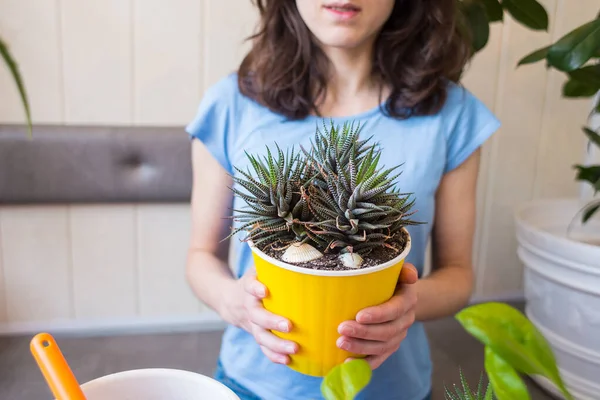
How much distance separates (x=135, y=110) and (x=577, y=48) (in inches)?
29.1

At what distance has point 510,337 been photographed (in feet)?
0.77

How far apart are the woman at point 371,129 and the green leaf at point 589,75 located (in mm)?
164

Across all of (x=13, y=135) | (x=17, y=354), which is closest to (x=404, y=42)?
(x=13, y=135)

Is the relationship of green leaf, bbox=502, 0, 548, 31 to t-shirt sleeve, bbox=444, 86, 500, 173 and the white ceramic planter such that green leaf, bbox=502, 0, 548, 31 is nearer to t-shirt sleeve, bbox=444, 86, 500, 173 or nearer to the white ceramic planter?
t-shirt sleeve, bbox=444, 86, 500, 173

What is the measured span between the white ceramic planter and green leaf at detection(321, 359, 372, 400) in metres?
0.66

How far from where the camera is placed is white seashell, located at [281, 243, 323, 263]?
16.0 inches

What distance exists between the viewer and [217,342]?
3.49 ft

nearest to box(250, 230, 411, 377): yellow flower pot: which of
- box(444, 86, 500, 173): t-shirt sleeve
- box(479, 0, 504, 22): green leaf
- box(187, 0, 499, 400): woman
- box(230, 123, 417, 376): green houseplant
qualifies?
box(230, 123, 417, 376): green houseplant

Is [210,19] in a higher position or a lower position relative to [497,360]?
higher

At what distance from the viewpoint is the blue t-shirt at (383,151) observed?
2.39 feet

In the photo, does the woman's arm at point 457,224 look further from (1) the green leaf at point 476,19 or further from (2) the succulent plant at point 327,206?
(2) the succulent plant at point 327,206

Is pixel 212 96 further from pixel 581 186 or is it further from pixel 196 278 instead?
pixel 581 186

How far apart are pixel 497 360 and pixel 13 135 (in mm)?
929

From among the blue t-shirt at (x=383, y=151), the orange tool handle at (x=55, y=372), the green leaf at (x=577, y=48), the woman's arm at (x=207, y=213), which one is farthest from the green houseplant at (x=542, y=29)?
the orange tool handle at (x=55, y=372)
